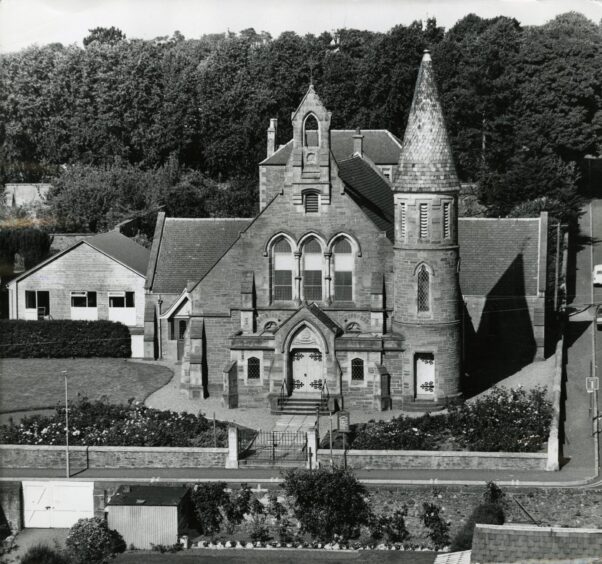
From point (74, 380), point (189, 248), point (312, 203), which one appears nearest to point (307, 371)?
point (312, 203)

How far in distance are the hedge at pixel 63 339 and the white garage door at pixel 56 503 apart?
2160 cm

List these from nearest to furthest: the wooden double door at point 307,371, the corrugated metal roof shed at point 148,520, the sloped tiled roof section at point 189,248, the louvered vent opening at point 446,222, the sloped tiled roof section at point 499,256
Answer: the corrugated metal roof shed at point 148,520
the louvered vent opening at point 446,222
the wooden double door at point 307,371
the sloped tiled roof section at point 499,256
the sloped tiled roof section at point 189,248

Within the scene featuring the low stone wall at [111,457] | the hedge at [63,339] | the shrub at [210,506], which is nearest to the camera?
the shrub at [210,506]

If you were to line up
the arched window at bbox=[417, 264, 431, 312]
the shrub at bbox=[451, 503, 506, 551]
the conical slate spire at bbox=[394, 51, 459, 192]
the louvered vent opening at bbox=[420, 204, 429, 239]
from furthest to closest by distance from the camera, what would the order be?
the arched window at bbox=[417, 264, 431, 312] → the louvered vent opening at bbox=[420, 204, 429, 239] → the conical slate spire at bbox=[394, 51, 459, 192] → the shrub at bbox=[451, 503, 506, 551]

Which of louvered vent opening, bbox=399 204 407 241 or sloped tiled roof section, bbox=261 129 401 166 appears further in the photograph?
sloped tiled roof section, bbox=261 129 401 166

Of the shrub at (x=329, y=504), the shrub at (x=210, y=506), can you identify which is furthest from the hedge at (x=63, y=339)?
the shrub at (x=329, y=504)

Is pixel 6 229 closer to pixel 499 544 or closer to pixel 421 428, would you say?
pixel 421 428

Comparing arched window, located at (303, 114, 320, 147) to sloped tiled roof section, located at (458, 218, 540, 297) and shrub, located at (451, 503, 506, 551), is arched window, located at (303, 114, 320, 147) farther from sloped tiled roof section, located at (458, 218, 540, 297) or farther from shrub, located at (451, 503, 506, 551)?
shrub, located at (451, 503, 506, 551)

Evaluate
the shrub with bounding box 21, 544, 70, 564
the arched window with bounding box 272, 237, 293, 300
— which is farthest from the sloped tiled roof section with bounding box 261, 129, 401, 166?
the shrub with bounding box 21, 544, 70, 564

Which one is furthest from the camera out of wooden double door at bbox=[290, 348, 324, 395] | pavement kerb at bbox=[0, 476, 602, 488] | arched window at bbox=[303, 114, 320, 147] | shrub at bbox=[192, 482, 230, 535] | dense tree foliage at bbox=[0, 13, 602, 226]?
dense tree foliage at bbox=[0, 13, 602, 226]

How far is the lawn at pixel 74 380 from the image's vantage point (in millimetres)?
62312

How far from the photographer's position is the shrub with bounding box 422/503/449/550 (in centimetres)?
4675

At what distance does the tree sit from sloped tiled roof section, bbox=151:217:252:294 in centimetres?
5949

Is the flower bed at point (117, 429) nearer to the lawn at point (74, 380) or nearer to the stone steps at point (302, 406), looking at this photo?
the stone steps at point (302, 406)
